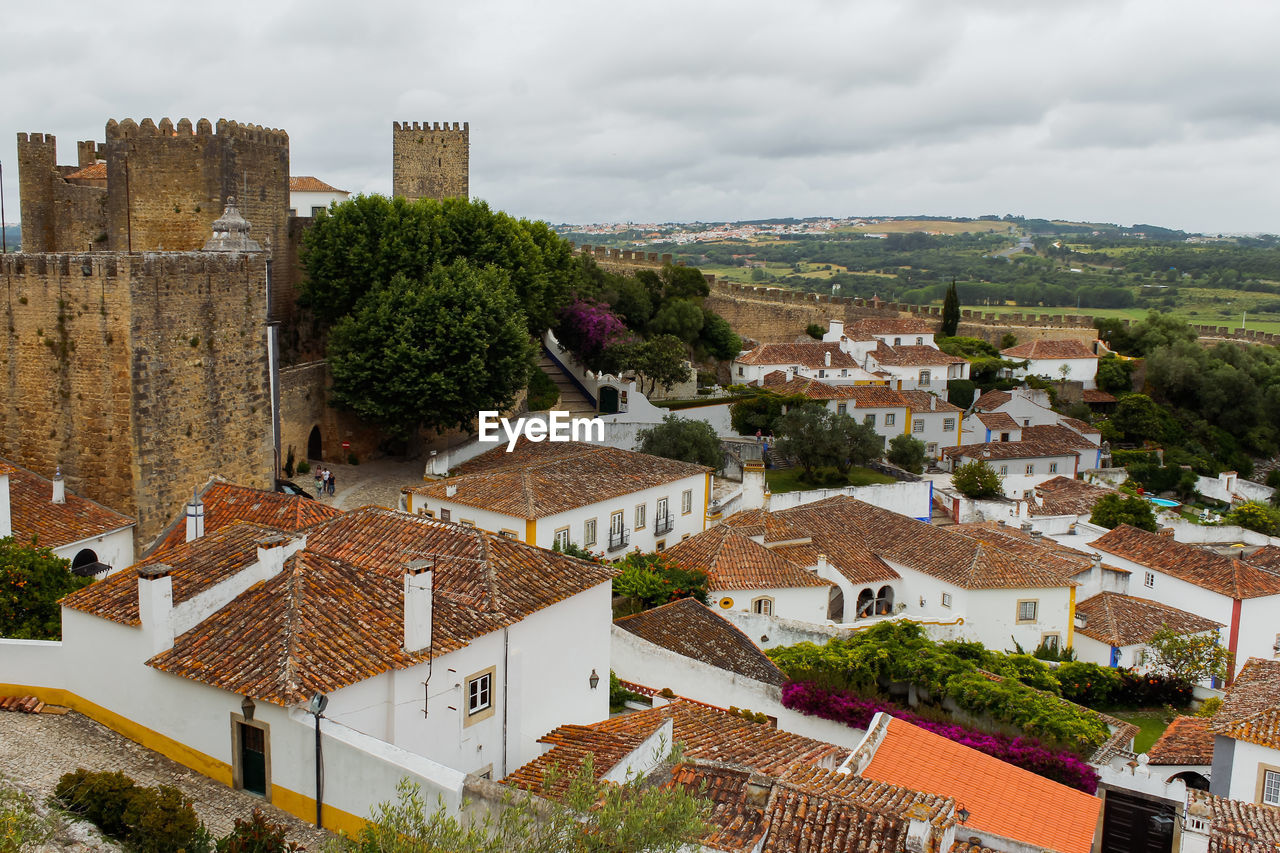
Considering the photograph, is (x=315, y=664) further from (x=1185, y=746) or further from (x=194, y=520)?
(x=1185, y=746)

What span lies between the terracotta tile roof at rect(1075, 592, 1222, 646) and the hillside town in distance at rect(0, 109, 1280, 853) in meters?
0.14

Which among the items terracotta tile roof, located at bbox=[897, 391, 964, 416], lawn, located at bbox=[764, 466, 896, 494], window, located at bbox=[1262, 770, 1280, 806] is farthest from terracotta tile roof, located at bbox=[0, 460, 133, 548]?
terracotta tile roof, located at bbox=[897, 391, 964, 416]

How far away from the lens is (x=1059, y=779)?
1356 cm

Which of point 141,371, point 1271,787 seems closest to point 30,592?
point 141,371

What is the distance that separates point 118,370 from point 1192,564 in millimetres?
22738

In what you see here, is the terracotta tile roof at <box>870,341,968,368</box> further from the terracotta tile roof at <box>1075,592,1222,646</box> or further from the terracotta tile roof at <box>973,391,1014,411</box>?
the terracotta tile roof at <box>1075,592,1222,646</box>

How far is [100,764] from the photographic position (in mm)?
8953

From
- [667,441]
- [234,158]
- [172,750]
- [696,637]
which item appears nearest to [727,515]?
[667,441]

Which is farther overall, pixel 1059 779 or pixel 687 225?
pixel 687 225

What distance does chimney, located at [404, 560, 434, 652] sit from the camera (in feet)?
31.2

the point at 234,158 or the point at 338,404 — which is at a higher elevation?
the point at 234,158

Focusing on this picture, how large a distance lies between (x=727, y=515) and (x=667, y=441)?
3.46m

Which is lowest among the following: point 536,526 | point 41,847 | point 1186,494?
point 1186,494

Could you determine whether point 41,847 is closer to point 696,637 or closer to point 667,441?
point 696,637
